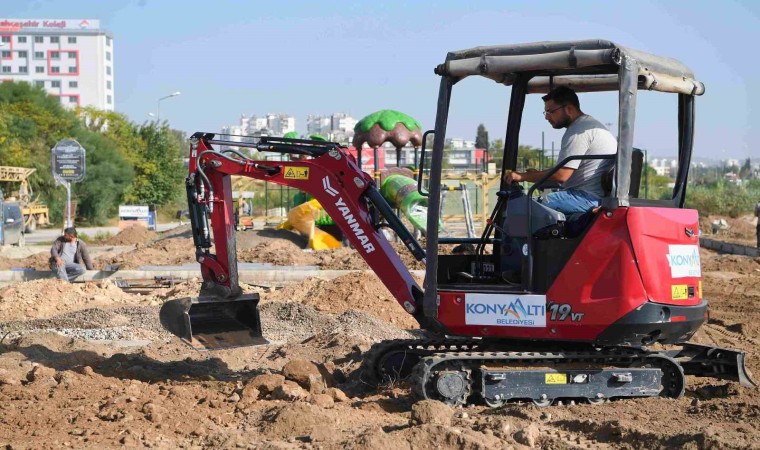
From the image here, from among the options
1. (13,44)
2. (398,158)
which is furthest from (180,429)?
(13,44)

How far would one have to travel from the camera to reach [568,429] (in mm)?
6637

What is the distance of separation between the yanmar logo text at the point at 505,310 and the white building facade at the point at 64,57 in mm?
A: 130641

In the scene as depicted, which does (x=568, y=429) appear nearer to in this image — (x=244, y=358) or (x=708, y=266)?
(x=244, y=358)

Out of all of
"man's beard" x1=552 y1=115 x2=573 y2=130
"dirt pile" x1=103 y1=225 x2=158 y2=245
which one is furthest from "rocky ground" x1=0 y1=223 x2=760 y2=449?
"dirt pile" x1=103 y1=225 x2=158 y2=245

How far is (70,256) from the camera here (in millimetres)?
17656

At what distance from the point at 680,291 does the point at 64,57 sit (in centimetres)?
14073

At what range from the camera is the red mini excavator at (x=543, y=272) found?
279 inches

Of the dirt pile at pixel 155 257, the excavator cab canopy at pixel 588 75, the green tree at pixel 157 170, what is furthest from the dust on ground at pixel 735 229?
the green tree at pixel 157 170

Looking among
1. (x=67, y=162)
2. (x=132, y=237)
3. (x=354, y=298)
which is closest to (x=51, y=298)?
(x=354, y=298)

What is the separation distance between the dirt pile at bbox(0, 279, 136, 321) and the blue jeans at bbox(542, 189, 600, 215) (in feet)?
28.7

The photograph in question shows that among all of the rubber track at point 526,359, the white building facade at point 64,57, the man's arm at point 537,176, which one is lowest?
the rubber track at point 526,359

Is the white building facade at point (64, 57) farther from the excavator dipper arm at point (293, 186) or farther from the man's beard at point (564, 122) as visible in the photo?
the man's beard at point (564, 122)

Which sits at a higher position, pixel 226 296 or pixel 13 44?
pixel 13 44

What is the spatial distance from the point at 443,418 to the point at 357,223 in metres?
2.09
